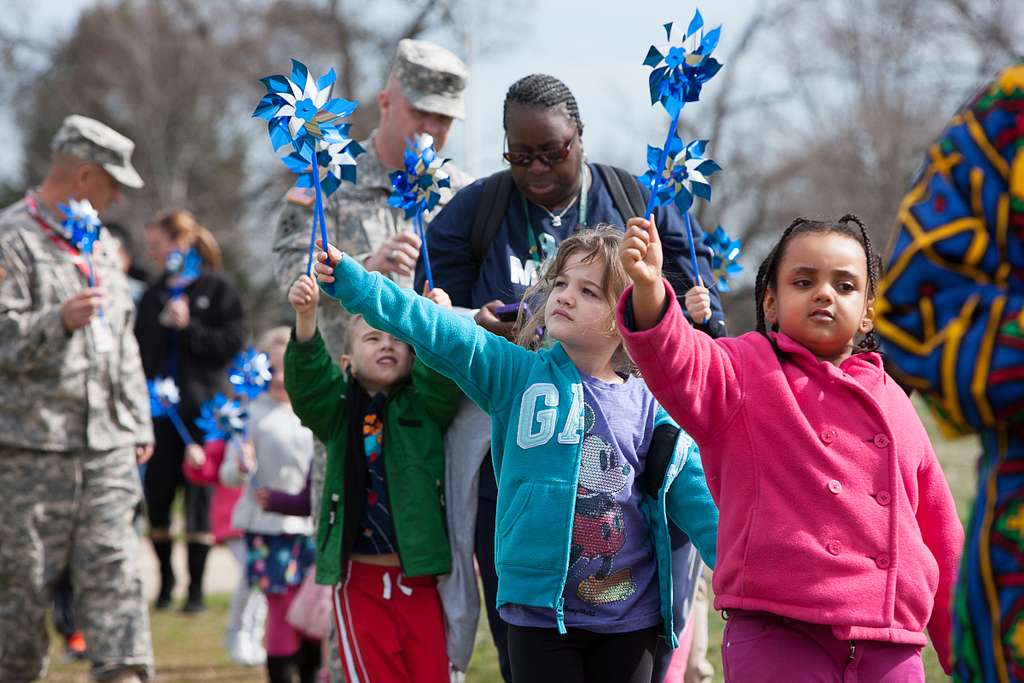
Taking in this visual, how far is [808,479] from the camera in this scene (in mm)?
3186

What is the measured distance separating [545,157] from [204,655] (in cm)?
476

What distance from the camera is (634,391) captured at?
Result: 3.99 meters

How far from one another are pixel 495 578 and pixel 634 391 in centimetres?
80

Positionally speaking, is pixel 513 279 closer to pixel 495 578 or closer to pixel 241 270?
pixel 495 578

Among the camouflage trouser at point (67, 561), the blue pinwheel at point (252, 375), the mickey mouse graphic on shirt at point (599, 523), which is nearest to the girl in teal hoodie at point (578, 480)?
the mickey mouse graphic on shirt at point (599, 523)

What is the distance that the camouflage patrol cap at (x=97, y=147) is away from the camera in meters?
6.29

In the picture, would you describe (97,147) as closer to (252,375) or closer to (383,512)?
(252,375)

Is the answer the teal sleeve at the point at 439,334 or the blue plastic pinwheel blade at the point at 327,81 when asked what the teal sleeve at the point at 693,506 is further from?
the blue plastic pinwheel blade at the point at 327,81

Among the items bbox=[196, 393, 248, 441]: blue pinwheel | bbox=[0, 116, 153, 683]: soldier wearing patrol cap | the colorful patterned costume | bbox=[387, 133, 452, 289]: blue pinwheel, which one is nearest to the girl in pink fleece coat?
the colorful patterned costume

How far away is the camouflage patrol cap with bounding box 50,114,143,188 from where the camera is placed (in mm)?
6289

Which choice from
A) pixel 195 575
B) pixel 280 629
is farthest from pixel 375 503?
pixel 195 575

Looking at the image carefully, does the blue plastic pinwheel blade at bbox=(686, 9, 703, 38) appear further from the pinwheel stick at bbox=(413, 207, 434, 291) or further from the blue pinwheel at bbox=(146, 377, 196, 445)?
the blue pinwheel at bbox=(146, 377, 196, 445)

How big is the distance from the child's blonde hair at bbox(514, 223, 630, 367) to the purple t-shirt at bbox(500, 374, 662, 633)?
Answer: 0.83ft

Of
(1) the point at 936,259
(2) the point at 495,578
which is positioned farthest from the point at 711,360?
(2) the point at 495,578
